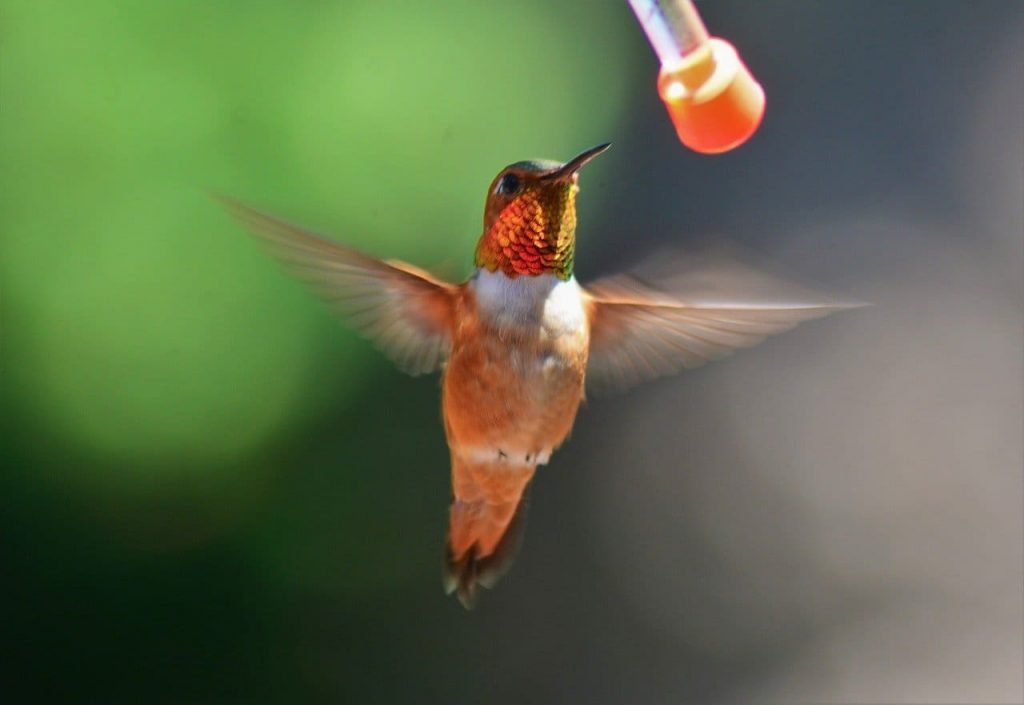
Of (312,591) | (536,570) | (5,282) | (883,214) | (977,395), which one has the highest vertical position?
(883,214)

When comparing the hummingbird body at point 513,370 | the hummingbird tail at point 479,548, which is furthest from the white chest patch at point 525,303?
the hummingbird tail at point 479,548

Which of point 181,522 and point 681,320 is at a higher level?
point 681,320

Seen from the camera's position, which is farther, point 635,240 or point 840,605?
point 840,605

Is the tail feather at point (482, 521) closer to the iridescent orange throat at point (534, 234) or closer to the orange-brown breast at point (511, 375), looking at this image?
the orange-brown breast at point (511, 375)

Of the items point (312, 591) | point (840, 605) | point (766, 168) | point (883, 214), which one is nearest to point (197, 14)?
point (312, 591)

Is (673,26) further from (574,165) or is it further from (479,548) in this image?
(479,548)

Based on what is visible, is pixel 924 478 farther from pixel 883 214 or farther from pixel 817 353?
pixel 883 214

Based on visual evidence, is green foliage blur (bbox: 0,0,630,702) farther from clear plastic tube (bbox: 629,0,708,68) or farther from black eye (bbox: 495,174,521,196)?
clear plastic tube (bbox: 629,0,708,68)
